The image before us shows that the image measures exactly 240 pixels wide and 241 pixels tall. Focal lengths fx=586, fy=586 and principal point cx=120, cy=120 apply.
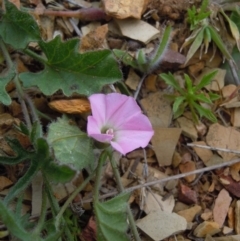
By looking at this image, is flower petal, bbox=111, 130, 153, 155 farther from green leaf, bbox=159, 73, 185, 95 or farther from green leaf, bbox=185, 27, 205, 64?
green leaf, bbox=185, 27, 205, 64

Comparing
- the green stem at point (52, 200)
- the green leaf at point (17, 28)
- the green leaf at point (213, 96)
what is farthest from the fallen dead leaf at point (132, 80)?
the green stem at point (52, 200)

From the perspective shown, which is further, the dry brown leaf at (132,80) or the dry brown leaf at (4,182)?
the dry brown leaf at (132,80)

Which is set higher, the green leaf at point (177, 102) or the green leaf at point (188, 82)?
the green leaf at point (188, 82)

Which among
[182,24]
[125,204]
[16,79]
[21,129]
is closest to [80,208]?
[125,204]

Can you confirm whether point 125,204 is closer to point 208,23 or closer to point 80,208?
point 80,208

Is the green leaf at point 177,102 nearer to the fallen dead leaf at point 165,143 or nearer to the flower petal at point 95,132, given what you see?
the fallen dead leaf at point 165,143

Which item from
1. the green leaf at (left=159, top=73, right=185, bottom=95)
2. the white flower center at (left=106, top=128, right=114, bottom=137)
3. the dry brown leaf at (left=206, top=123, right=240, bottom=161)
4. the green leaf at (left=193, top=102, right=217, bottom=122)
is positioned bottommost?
the dry brown leaf at (left=206, top=123, right=240, bottom=161)

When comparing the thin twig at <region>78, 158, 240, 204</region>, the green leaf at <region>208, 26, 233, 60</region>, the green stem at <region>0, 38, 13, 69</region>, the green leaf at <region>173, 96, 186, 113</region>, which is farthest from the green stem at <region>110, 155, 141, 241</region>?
the green leaf at <region>208, 26, 233, 60</region>
